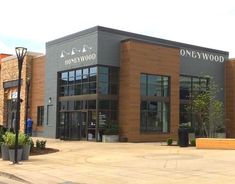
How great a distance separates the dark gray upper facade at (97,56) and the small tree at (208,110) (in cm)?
207

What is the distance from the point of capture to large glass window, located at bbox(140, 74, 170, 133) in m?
35.2

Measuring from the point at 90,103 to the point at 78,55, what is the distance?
4088 millimetres

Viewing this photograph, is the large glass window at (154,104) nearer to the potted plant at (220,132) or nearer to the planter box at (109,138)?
the planter box at (109,138)

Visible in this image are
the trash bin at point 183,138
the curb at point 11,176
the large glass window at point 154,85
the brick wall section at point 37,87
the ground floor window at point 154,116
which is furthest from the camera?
the brick wall section at point 37,87

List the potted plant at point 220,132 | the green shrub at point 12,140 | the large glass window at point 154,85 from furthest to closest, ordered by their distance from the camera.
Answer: the potted plant at point 220,132, the large glass window at point 154,85, the green shrub at point 12,140

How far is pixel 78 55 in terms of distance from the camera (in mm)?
35875

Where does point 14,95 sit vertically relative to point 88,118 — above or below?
above

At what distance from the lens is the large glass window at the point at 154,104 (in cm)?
3516

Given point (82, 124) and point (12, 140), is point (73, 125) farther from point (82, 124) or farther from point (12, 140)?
point (12, 140)

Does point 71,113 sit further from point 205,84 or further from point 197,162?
point 197,162

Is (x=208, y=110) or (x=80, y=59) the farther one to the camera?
(x=208, y=110)

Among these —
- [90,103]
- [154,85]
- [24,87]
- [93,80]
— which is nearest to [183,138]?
[154,85]

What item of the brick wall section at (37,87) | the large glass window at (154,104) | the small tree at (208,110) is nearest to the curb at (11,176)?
the large glass window at (154,104)

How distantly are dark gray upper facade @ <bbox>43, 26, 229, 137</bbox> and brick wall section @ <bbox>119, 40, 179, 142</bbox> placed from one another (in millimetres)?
1203
